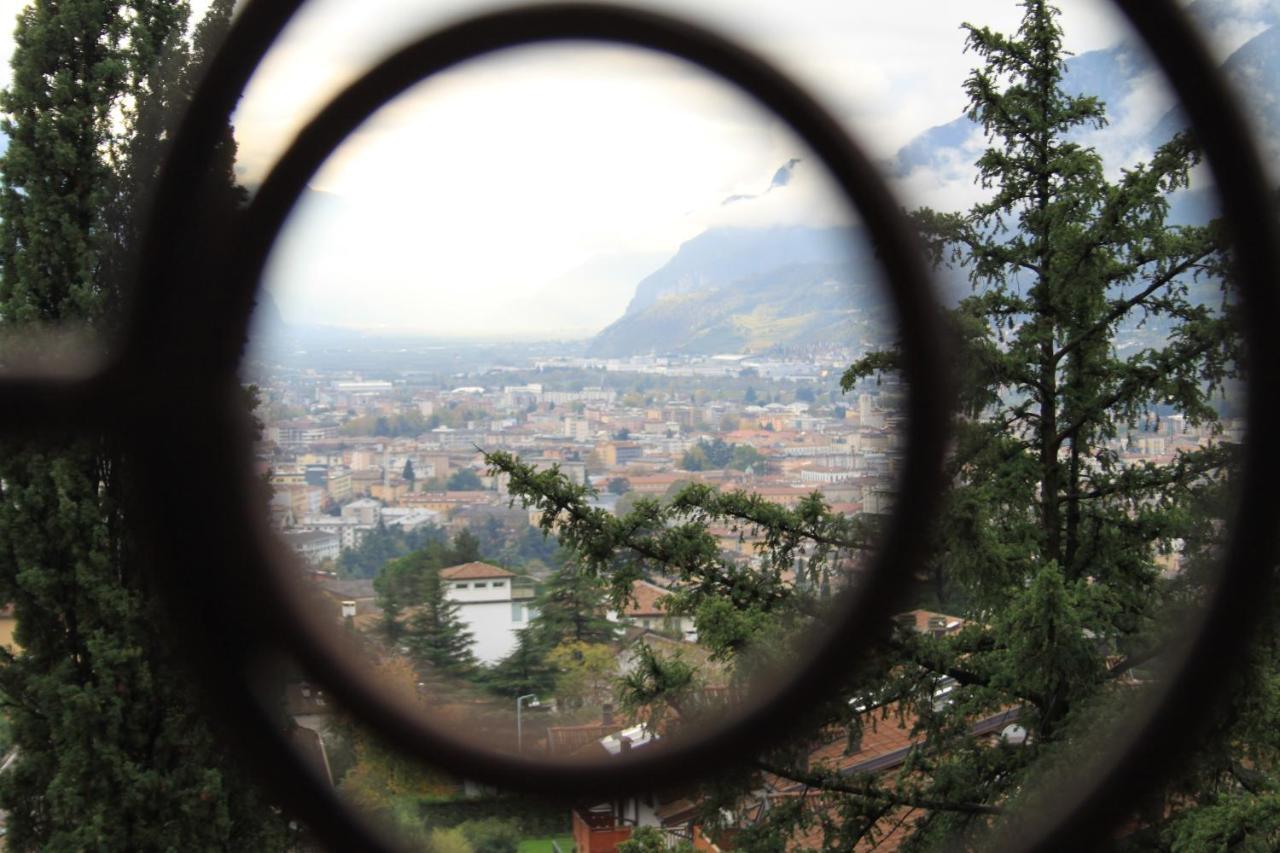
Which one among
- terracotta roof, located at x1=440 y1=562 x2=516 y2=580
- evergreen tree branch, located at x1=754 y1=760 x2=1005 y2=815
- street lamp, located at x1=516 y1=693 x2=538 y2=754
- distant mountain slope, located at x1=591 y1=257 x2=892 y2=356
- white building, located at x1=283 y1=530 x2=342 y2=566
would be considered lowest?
evergreen tree branch, located at x1=754 y1=760 x2=1005 y2=815

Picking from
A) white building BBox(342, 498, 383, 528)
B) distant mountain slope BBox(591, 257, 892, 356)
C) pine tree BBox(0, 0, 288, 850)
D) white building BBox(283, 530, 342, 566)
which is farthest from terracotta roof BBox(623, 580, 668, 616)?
pine tree BBox(0, 0, 288, 850)

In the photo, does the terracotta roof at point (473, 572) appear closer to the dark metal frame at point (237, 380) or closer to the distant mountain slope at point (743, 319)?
the distant mountain slope at point (743, 319)

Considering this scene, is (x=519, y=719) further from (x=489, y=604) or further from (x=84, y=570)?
(x=84, y=570)

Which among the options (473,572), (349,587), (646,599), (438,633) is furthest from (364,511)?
(646,599)

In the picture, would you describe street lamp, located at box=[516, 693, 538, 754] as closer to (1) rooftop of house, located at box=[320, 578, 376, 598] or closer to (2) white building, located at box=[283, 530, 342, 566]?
(1) rooftop of house, located at box=[320, 578, 376, 598]

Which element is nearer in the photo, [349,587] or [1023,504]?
[349,587]

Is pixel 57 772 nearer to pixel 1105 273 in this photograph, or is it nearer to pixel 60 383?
pixel 60 383
